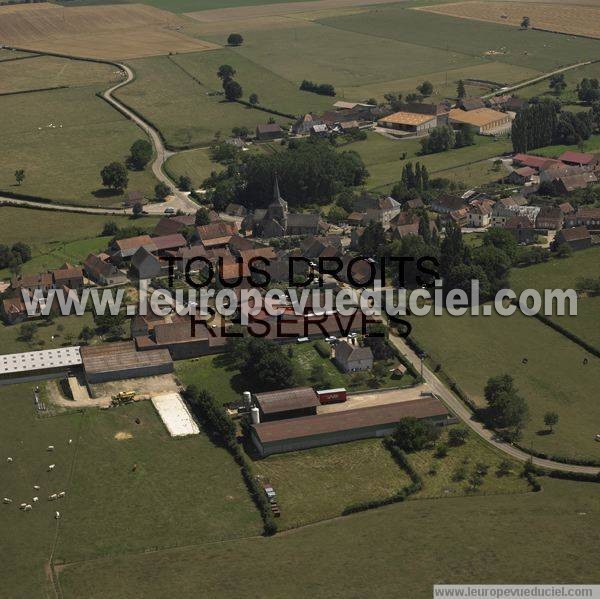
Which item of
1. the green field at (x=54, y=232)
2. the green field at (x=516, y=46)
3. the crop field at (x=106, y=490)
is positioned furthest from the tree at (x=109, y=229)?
the green field at (x=516, y=46)

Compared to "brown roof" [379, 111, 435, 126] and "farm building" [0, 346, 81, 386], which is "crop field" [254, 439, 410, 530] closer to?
"farm building" [0, 346, 81, 386]

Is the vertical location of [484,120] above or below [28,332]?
above

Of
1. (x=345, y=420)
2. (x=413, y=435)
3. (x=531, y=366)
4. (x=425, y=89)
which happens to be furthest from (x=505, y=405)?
(x=425, y=89)

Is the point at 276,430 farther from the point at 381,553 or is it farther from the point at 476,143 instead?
the point at 476,143

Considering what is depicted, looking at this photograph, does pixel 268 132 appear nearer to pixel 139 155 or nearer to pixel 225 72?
pixel 139 155

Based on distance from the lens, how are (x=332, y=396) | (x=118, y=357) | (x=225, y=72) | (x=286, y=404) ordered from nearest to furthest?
(x=286, y=404), (x=332, y=396), (x=118, y=357), (x=225, y=72)

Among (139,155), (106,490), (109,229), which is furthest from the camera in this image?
(139,155)

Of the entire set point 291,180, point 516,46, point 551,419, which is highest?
point 516,46
